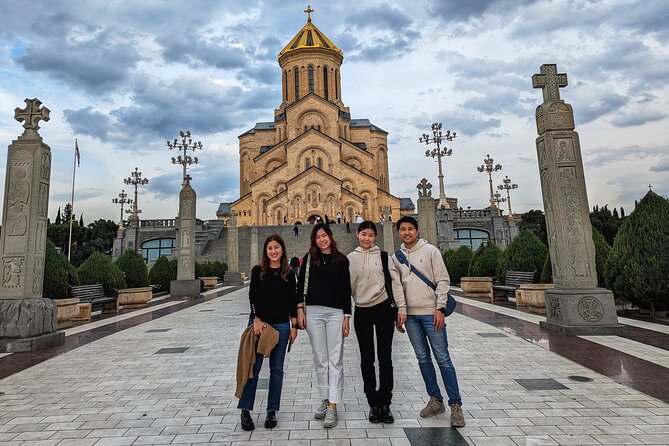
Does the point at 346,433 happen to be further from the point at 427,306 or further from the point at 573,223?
the point at 573,223

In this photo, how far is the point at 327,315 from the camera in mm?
3320

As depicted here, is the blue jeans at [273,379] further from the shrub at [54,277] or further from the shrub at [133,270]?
the shrub at [133,270]

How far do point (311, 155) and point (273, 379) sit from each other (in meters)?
39.7

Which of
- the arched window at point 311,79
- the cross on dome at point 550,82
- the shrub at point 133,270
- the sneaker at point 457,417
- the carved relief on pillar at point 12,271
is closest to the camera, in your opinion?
the sneaker at point 457,417

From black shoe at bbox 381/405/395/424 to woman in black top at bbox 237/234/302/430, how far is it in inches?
33.4

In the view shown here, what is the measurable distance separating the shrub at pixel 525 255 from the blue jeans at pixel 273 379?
357 inches

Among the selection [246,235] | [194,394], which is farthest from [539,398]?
[246,235]

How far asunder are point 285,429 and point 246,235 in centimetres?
2961

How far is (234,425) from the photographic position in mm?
3234

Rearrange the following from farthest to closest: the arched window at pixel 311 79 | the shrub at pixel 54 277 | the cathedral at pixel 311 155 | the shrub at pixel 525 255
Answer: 1. the arched window at pixel 311 79
2. the cathedral at pixel 311 155
3. the shrub at pixel 525 255
4. the shrub at pixel 54 277

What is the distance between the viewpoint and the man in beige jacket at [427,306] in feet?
10.8

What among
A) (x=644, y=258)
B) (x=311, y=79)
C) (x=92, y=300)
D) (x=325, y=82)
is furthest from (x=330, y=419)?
(x=325, y=82)

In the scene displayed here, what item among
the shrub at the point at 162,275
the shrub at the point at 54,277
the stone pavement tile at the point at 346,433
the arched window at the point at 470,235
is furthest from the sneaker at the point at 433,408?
the arched window at the point at 470,235

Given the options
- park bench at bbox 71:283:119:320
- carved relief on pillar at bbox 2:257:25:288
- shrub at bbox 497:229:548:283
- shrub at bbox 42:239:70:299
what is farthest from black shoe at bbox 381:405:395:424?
shrub at bbox 497:229:548:283
